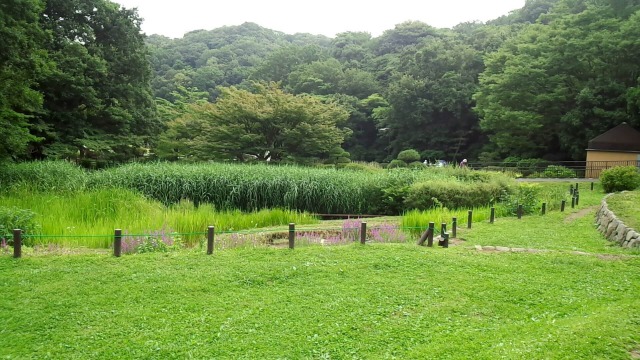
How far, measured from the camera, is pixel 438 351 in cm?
368

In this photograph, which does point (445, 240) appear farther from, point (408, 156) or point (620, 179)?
point (408, 156)

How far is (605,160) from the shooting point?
2183 centimetres

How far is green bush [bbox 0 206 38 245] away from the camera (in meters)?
6.79

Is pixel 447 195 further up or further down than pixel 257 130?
further down

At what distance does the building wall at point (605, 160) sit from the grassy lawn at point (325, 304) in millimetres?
17618

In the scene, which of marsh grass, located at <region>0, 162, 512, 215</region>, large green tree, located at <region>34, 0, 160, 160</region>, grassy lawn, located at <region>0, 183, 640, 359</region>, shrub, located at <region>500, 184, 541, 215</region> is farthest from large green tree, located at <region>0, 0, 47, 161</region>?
shrub, located at <region>500, 184, 541, 215</region>

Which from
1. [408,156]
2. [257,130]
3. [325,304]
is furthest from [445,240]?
[408,156]

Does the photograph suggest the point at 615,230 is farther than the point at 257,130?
No

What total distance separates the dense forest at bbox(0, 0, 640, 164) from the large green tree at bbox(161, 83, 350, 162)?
0.23ft

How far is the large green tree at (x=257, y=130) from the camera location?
20078mm

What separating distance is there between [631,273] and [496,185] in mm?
7704

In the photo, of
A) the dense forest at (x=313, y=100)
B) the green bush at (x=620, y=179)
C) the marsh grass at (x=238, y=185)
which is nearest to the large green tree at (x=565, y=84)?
the dense forest at (x=313, y=100)

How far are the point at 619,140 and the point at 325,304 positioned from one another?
895 inches

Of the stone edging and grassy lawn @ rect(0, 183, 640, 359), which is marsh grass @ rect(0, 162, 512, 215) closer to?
the stone edging
